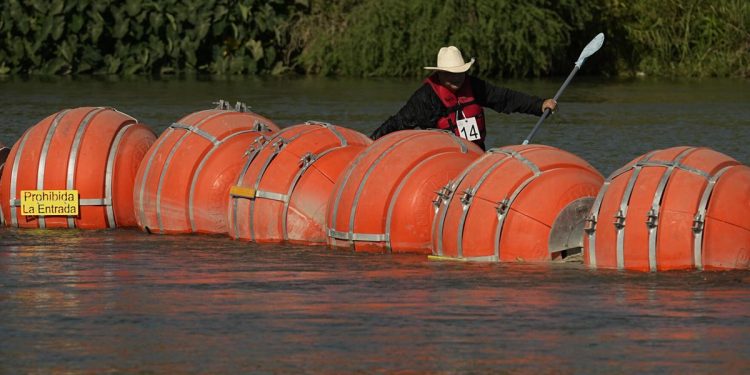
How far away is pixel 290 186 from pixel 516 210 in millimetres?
2219

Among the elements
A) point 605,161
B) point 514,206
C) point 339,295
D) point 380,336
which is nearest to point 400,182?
point 514,206

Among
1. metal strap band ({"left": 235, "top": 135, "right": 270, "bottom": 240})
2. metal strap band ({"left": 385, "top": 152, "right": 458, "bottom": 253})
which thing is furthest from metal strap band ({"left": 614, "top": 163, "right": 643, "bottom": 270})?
metal strap band ({"left": 235, "top": 135, "right": 270, "bottom": 240})

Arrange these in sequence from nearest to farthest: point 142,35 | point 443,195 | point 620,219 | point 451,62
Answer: point 620,219
point 443,195
point 451,62
point 142,35

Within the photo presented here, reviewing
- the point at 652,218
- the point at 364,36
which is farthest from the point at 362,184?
the point at 364,36

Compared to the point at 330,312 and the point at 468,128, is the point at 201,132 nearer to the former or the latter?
the point at 468,128

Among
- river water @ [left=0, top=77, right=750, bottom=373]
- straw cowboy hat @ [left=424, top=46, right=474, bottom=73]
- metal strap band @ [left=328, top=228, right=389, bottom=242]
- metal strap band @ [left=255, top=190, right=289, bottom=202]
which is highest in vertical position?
straw cowboy hat @ [left=424, top=46, right=474, bottom=73]

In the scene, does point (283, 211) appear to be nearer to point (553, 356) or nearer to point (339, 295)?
point (339, 295)

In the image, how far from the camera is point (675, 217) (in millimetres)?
11383

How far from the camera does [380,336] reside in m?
9.82

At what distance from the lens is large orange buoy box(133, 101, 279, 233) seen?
14.3 m

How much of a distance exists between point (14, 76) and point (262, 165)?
862 inches

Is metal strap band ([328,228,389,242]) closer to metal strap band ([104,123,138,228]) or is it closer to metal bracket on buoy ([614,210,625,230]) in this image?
metal bracket on buoy ([614,210,625,230])

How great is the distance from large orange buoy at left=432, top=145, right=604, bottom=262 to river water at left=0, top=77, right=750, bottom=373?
0.54 ft

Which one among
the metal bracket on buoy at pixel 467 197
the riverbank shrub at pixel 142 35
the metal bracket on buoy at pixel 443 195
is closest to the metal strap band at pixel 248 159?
the metal bracket on buoy at pixel 443 195
